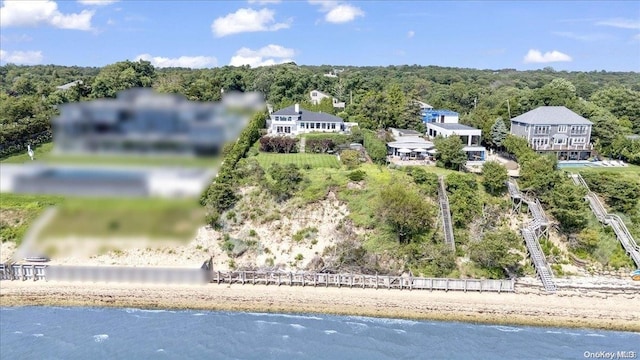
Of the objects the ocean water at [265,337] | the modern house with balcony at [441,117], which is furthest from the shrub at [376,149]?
the ocean water at [265,337]

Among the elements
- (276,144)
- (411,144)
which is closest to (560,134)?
(411,144)

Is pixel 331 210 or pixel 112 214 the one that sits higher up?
pixel 112 214

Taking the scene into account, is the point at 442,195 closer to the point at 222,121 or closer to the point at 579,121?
the point at 579,121

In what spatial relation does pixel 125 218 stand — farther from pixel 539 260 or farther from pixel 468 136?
pixel 468 136

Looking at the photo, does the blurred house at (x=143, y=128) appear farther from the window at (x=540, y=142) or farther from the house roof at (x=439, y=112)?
the house roof at (x=439, y=112)

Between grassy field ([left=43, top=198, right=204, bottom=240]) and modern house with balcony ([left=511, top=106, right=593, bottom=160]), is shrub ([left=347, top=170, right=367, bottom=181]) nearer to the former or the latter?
modern house with balcony ([left=511, top=106, right=593, bottom=160])

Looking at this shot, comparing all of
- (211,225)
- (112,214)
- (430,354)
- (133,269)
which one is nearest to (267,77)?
(211,225)
